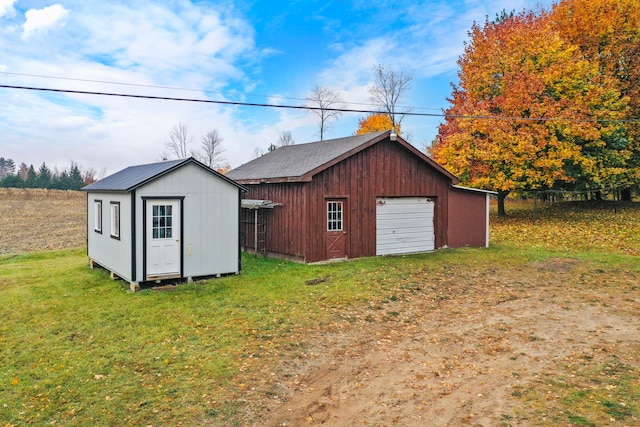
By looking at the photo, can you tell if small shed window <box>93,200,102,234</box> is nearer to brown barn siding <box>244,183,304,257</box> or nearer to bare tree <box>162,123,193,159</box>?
brown barn siding <box>244,183,304,257</box>

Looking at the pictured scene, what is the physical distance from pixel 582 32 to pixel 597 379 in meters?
25.9

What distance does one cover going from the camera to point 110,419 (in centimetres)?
504

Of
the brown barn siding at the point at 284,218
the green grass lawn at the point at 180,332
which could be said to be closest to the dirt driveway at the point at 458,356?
the green grass lawn at the point at 180,332

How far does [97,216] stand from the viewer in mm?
13977

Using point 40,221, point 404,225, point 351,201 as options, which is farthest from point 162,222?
point 40,221

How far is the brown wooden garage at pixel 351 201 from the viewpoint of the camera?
1430 centimetres

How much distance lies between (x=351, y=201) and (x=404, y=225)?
272 centimetres

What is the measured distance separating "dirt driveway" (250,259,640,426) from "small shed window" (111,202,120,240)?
729 centimetres

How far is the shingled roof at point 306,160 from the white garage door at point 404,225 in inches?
A: 70.5

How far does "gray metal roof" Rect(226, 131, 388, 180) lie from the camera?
14.8 meters

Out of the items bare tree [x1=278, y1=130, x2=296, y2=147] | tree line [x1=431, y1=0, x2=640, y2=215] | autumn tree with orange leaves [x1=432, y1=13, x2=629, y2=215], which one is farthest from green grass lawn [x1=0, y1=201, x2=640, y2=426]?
bare tree [x1=278, y1=130, x2=296, y2=147]

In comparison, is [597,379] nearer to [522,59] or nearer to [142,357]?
[142,357]

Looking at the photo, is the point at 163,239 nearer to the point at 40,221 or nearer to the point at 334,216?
the point at 334,216

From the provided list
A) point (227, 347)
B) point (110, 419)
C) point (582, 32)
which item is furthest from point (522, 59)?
point (110, 419)
